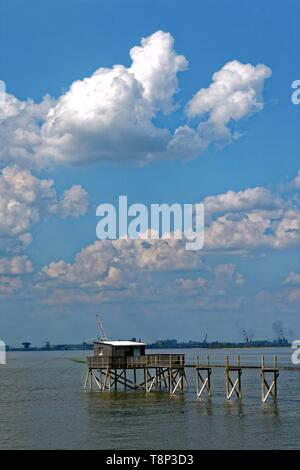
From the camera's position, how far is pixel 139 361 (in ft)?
281

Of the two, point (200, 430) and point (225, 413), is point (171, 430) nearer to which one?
point (200, 430)

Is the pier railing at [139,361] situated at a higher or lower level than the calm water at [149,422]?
higher

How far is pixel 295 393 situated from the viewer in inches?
3556

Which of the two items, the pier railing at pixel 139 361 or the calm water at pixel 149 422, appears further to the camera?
the pier railing at pixel 139 361

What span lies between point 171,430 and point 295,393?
3970 cm

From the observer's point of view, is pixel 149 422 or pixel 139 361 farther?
pixel 139 361

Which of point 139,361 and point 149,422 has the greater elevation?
point 139,361

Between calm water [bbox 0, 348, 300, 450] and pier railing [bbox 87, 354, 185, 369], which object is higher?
pier railing [bbox 87, 354, 185, 369]

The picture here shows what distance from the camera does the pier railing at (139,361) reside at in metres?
82.4

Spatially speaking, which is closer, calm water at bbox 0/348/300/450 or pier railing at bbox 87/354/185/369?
calm water at bbox 0/348/300/450

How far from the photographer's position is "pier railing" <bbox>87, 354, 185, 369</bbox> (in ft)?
270
